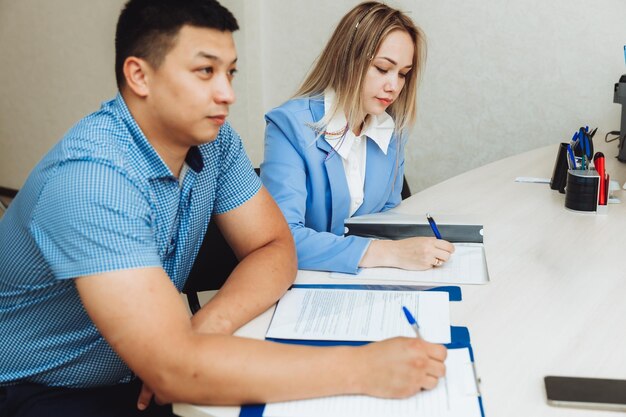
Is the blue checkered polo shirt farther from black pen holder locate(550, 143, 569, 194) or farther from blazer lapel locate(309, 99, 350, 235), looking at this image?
black pen holder locate(550, 143, 569, 194)

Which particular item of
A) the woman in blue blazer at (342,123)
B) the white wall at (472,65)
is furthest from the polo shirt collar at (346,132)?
the white wall at (472,65)

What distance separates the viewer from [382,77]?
1642 millimetres

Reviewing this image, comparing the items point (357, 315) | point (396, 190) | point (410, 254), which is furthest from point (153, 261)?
point (396, 190)

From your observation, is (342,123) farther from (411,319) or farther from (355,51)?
(411,319)

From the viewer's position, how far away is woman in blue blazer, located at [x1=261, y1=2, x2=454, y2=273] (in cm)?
161

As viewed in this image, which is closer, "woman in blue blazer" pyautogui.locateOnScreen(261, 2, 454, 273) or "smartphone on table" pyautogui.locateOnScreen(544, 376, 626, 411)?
"smartphone on table" pyautogui.locateOnScreen(544, 376, 626, 411)

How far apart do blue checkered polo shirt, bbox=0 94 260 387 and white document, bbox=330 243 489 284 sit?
29cm

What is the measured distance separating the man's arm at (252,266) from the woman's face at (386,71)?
0.44m

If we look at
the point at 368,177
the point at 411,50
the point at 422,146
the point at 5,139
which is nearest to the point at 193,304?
the point at 368,177

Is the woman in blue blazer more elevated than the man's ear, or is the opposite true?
the man's ear

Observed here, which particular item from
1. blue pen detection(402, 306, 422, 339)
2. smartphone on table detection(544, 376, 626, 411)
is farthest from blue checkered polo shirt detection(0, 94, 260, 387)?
smartphone on table detection(544, 376, 626, 411)

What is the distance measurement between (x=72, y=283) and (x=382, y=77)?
89 cm

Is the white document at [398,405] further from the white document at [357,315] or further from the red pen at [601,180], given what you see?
the red pen at [601,180]

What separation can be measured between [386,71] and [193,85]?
2.39 feet
